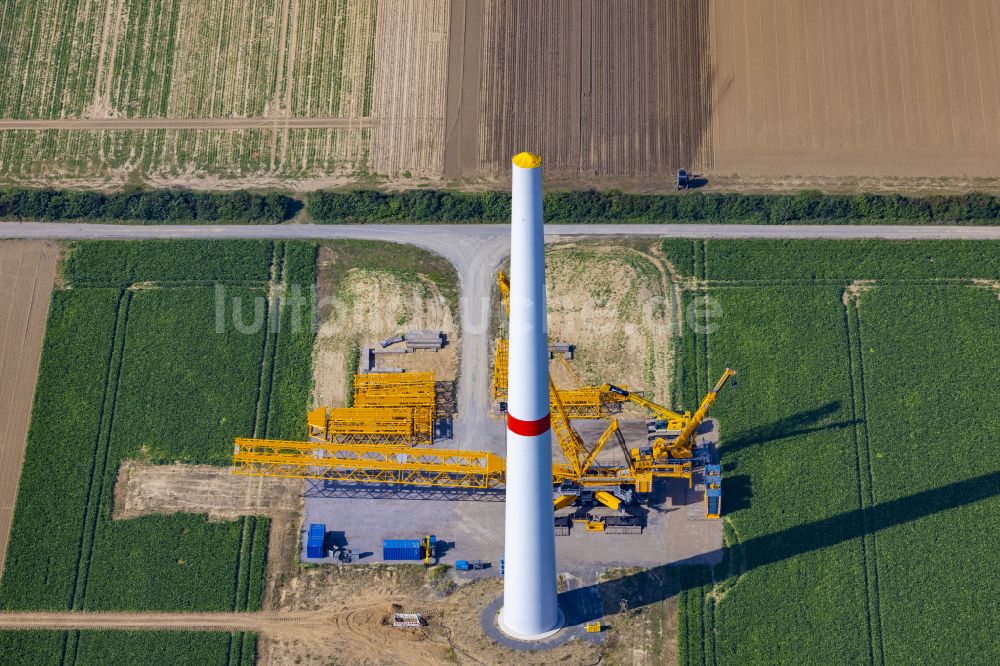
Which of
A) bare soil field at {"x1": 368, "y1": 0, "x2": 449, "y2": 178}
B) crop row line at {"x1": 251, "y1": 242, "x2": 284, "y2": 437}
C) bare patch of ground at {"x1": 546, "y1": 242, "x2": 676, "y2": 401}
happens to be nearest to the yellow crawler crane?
bare patch of ground at {"x1": 546, "y1": 242, "x2": 676, "y2": 401}

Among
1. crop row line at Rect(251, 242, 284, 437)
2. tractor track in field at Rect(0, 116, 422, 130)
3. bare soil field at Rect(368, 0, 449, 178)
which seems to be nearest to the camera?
crop row line at Rect(251, 242, 284, 437)

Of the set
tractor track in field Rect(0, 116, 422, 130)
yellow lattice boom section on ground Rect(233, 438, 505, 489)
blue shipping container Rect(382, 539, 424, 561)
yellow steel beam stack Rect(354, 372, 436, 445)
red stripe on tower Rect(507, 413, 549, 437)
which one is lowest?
blue shipping container Rect(382, 539, 424, 561)

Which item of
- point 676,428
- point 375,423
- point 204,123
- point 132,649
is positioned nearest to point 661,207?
point 676,428

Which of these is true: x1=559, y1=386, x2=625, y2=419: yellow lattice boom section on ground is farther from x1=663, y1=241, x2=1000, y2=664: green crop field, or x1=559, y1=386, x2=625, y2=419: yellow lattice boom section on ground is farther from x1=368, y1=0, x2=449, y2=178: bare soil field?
x1=368, y1=0, x2=449, y2=178: bare soil field

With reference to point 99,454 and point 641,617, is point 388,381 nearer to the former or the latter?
point 99,454

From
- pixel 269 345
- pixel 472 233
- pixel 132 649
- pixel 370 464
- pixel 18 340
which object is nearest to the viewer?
pixel 132 649

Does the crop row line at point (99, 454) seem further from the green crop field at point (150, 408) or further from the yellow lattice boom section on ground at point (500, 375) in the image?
Result: the yellow lattice boom section on ground at point (500, 375)

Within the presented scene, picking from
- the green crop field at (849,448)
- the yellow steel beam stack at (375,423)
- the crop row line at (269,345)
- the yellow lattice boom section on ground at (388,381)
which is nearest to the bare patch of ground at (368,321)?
the yellow lattice boom section on ground at (388,381)
